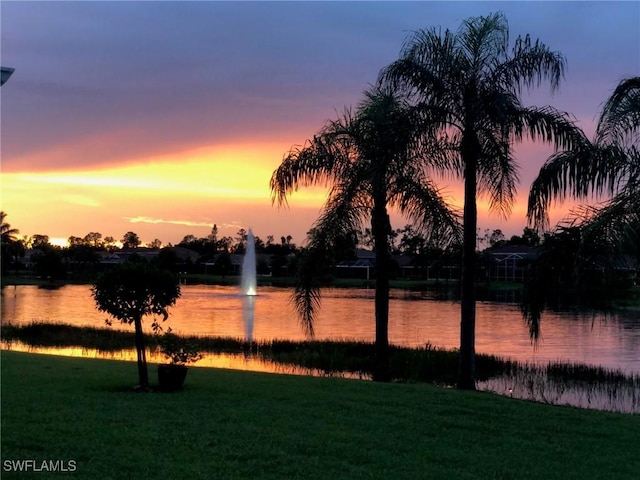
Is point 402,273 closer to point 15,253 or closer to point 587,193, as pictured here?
point 15,253

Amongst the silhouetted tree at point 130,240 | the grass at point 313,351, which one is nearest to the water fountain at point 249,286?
the grass at point 313,351

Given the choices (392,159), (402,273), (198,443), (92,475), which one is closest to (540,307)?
(392,159)

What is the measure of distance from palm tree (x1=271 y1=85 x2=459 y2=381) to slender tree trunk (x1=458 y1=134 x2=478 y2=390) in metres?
0.79

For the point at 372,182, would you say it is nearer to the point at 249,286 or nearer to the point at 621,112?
the point at 621,112

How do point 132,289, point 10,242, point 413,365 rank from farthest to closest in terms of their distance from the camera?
point 10,242
point 413,365
point 132,289

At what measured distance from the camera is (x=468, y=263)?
13.8 meters

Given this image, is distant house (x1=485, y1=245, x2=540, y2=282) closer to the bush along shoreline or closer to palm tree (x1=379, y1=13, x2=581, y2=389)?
the bush along shoreline

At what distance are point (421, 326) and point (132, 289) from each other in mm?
26650

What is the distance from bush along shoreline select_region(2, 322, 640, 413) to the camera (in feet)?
56.8

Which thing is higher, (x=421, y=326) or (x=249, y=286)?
(x=249, y=286)

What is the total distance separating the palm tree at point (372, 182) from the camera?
13.7 m

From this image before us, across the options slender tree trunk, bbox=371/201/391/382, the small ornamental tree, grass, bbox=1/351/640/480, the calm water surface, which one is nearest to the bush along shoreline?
slender tree trunk, bbox=371/201/391/382

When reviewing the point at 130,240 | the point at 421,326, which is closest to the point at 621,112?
the point at 421,326

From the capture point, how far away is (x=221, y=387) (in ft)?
38.1
